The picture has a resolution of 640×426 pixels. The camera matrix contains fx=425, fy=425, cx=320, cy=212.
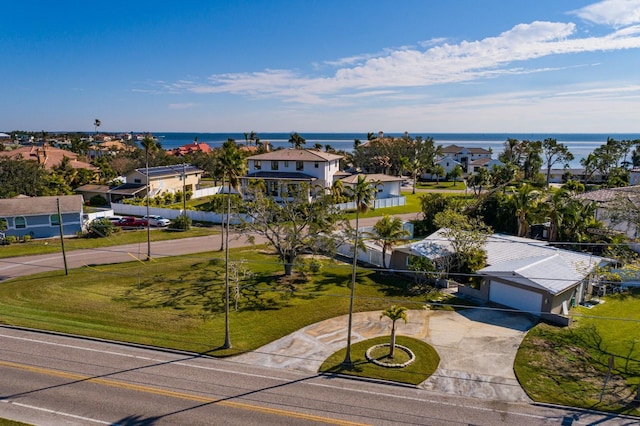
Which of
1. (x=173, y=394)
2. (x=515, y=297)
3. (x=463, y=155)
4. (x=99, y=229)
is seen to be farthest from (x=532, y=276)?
(x=463, y=155)

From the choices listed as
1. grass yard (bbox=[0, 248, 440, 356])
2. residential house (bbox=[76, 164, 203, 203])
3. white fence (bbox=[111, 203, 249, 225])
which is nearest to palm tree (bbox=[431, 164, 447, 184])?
residential house (bbox=[76, 164, 203, 203])

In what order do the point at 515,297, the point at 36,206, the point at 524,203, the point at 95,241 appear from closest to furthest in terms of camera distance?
the point at 515,297 → the point at 524,203 → the point at 95,241 → the point at 36,206

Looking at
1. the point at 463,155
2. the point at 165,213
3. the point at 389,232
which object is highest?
the point at 463,155

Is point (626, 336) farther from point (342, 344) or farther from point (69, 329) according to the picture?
point (69, 329)

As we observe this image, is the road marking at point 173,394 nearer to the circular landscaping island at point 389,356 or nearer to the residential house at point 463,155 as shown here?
the circular landscaping island at point 389,356

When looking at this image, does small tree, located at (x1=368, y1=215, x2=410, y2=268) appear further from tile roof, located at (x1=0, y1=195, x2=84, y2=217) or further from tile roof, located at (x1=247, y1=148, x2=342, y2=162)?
tile roof, located at (x1=0, y1=195, x2=84, y2=217)

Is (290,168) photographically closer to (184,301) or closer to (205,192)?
(205,192)

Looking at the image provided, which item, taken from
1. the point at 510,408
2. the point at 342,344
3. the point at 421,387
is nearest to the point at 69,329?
the point at 342,344
